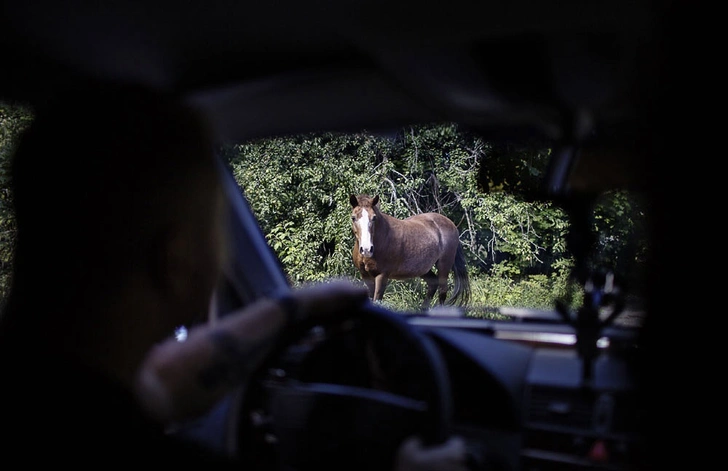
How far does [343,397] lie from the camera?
1.82 meters

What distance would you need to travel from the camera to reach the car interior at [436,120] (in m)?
1.25

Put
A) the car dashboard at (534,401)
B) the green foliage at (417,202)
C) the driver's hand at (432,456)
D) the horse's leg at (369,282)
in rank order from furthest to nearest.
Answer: the horse's leg at (369,282)
the green foliage at (417,202)
the driver's hand at (432,456)
the car dashboard at (534,401)

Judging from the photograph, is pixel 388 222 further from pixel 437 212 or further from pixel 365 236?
pixel 437 212

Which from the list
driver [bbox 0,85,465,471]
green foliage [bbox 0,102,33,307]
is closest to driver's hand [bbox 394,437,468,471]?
driver [bbox 0,85,465,471]

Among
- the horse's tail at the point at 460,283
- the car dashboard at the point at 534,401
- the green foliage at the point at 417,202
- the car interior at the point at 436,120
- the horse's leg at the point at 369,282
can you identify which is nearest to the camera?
the car interior at the point at 436,120

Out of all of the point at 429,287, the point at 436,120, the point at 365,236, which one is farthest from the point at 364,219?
the point at 436,120

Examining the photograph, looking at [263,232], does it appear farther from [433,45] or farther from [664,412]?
[664,412]

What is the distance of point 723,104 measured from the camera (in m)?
0.94

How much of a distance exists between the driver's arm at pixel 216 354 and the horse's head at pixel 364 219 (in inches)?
21.2

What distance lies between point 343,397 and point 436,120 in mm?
859

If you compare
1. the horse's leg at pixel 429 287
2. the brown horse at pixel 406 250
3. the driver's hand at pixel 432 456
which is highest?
the brown horse at pixel 406 250

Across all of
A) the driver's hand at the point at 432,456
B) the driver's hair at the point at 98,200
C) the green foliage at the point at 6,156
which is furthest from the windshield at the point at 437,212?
the driver's hair at the point at 98,200

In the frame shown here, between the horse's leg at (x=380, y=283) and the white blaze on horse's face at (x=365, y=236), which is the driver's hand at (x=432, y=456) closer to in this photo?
the horse's leg at (x=380, y=283)

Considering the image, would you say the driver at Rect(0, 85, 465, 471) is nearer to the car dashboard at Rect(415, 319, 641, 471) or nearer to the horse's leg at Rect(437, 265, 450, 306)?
the car dashboard at Rect(415, 319, 641, 471)
